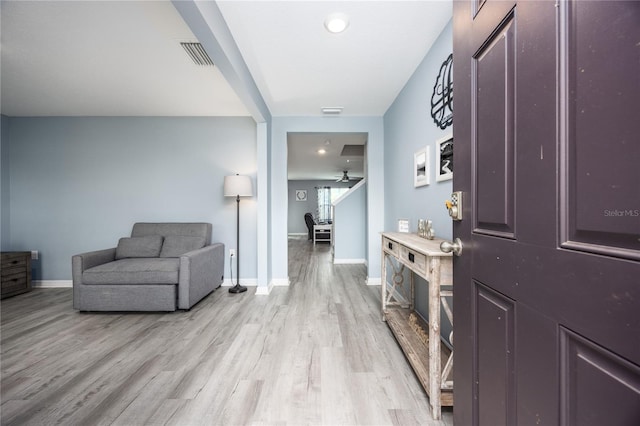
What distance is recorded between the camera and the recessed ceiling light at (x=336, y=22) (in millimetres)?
1766

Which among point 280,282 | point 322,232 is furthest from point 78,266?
point 322,232

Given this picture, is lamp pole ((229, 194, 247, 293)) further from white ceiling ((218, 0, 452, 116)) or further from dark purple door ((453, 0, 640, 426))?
dark purple door ((453, 0, 640, 426))

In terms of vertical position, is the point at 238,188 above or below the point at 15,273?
above

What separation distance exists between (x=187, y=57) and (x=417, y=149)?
7.37 ft

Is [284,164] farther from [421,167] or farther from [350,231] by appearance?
[350,231]

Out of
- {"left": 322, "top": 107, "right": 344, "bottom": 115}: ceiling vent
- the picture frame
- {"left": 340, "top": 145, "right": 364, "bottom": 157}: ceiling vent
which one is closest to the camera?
the picture frame

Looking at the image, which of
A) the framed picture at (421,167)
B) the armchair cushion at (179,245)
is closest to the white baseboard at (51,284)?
the armchair cushion at (179,245)

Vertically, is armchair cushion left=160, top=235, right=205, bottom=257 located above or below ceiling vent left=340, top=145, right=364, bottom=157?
below

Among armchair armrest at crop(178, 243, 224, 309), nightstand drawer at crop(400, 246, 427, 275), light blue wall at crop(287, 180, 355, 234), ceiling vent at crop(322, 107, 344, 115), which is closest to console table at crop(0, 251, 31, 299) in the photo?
armchair armrest at crop(178, 243, 224, 309)

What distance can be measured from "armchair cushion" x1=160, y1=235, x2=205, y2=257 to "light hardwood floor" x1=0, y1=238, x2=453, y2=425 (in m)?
0.75

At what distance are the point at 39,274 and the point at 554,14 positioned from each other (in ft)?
18.1

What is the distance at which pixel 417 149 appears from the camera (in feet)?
7.77

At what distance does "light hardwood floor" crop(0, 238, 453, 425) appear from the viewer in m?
1.34

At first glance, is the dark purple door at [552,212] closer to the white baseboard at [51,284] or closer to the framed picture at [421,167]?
the framed picture at [421,167]
